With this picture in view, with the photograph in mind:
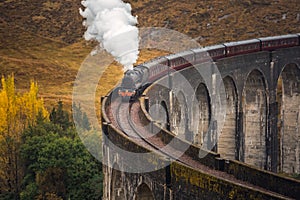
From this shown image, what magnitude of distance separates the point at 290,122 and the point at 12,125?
18.2m

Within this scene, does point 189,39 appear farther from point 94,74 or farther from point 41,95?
point 41,95

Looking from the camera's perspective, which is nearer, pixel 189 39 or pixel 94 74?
Answer: pixel 94 74

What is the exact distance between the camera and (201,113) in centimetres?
2911

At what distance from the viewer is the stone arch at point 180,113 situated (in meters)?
24.9

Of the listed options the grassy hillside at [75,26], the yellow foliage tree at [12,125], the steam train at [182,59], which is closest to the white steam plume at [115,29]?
the steam train at [182,59]

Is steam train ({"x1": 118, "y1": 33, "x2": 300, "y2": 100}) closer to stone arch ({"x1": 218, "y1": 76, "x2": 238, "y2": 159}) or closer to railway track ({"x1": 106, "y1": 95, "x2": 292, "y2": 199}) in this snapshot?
railway track ({"x1": 106, "y1": 95, "x2": 292, "y2": 199})

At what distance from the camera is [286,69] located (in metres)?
34.8

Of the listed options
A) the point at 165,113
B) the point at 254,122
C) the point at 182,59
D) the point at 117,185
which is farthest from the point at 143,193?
the point at 254,122

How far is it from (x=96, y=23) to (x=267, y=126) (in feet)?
40.5

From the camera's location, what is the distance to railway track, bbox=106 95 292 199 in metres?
13.5

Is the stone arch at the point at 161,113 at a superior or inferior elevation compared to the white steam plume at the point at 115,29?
inferior

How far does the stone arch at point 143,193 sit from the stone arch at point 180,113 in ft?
29.6

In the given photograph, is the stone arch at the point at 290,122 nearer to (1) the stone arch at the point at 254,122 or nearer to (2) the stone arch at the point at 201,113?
(1) the stone arch at the point at 254,122

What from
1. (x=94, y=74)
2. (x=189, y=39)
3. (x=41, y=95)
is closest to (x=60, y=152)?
(x=41, y=95)
